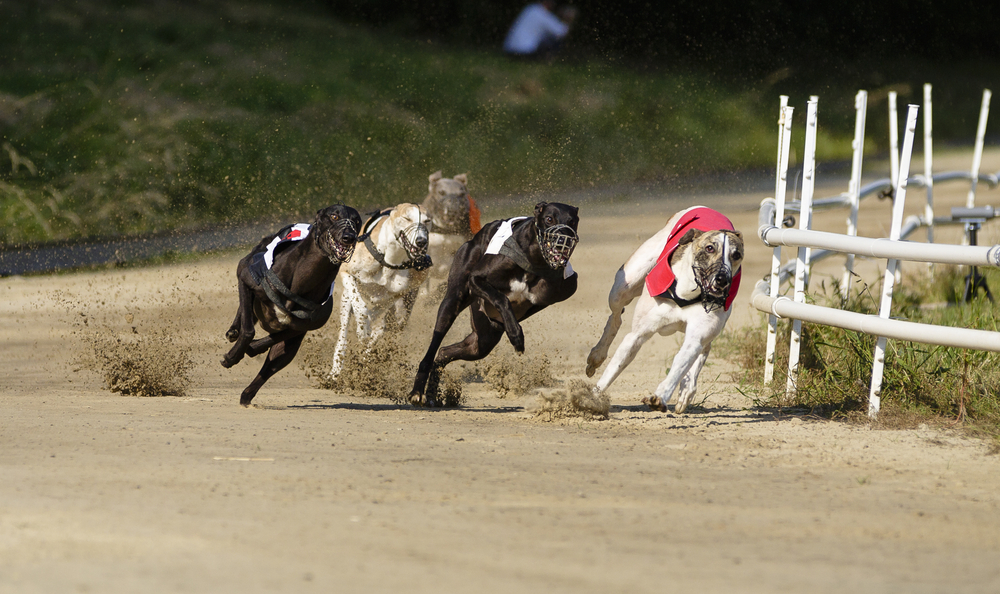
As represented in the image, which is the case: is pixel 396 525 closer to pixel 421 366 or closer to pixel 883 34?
pixel 421 366

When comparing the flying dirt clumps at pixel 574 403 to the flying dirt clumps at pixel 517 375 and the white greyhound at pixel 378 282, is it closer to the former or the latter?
the flying dirt clumps at pixel 517 375

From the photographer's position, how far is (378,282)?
289 inches

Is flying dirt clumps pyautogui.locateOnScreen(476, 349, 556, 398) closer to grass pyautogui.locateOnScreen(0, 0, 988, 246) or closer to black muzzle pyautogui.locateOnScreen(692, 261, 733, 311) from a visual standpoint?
black muzzle pyautogui.locateOnScreen(692, 261, 733, 311)

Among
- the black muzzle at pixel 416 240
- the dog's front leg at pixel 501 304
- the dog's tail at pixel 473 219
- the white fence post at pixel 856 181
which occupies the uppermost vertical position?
the white fence post at pixel 856 181

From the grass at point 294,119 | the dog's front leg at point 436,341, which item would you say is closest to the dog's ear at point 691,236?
the dog's front leg at point 436,341

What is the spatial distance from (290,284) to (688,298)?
7.37 feet

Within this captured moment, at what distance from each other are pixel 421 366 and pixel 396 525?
3.09 meters

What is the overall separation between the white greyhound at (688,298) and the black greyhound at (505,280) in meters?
0.54

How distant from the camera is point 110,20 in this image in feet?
71.1

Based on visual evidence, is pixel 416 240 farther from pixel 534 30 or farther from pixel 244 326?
pixel 534 30

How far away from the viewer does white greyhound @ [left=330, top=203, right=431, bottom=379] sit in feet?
23.6

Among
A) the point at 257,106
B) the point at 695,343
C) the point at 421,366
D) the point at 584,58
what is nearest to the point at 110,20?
the point at 257,106

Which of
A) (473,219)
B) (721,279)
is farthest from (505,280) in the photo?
(473,219)

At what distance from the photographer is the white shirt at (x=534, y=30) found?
24359 millimetres
